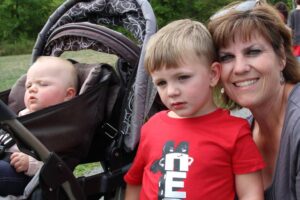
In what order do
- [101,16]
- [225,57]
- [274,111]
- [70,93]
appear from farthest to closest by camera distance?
1. [101,16]
2. [70,93]
3. [274,111]
4. [225,57]

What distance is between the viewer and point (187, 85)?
2.31 metres

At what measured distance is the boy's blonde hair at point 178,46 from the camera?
2.30 metres

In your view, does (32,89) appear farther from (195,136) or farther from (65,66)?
(195,136)

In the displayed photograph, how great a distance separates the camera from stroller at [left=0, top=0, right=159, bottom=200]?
2412 millimetres

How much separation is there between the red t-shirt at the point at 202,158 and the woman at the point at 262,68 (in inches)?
4.8

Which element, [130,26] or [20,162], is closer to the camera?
[20,162]

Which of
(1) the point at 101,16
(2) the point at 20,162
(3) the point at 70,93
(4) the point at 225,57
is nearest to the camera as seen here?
(4) the point at 225,57

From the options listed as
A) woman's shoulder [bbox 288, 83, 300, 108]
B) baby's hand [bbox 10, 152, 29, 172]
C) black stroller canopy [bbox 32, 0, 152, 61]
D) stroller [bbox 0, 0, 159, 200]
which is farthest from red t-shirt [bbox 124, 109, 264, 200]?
black stroller canopy [bbox 32, 0, 152, 61]

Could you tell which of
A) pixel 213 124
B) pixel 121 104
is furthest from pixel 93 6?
pixel 213 124

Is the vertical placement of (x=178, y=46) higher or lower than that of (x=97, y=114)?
higher

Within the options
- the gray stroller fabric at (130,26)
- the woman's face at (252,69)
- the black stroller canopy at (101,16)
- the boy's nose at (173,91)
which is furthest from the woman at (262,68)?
the black stroller canopy at (101,16)

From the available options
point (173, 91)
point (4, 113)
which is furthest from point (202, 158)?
point (4, 113)

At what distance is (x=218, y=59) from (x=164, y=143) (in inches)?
17.9

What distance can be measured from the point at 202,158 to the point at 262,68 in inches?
18.5
